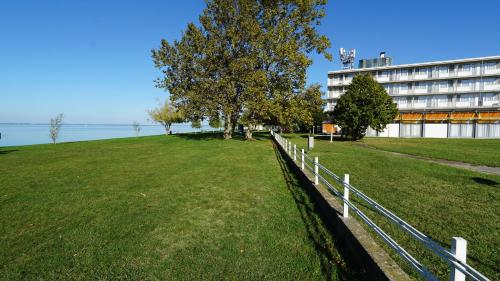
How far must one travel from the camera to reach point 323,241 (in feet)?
19.9

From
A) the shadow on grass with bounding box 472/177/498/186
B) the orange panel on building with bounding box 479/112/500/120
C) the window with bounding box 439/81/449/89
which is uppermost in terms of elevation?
the window with bounding box 439/81/449/89

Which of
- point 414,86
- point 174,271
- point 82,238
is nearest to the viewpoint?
point 174,271

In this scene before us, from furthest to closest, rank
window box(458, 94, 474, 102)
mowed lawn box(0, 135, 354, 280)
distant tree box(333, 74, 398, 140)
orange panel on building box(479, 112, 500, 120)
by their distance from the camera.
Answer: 1. window box(458, 94, 474, 102)
2. orange panel on building box(479, 112, 500, 120)
3. distant tree box(333, 74, 398, 140)
4. mowed lawn box(0, 135, 354, 280)

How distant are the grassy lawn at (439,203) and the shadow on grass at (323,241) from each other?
1.32 metres

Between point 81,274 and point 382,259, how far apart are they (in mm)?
4830

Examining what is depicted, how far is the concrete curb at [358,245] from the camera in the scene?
4.20 meters

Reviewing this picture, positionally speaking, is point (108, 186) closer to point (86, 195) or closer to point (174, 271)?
point (86, 195)

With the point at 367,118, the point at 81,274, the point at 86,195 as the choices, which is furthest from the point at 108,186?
the point at 367,118

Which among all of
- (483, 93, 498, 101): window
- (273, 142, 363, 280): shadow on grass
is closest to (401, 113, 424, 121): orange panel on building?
(483, 93, 498, 101): window

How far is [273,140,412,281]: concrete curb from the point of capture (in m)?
4.20

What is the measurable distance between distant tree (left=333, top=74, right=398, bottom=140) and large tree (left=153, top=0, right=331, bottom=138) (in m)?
8.89

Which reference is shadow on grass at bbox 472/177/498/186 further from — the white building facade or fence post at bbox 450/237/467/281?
the white building facade

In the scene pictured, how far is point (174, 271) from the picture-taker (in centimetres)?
477

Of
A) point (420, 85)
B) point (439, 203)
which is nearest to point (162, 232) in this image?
point (439, 203)
